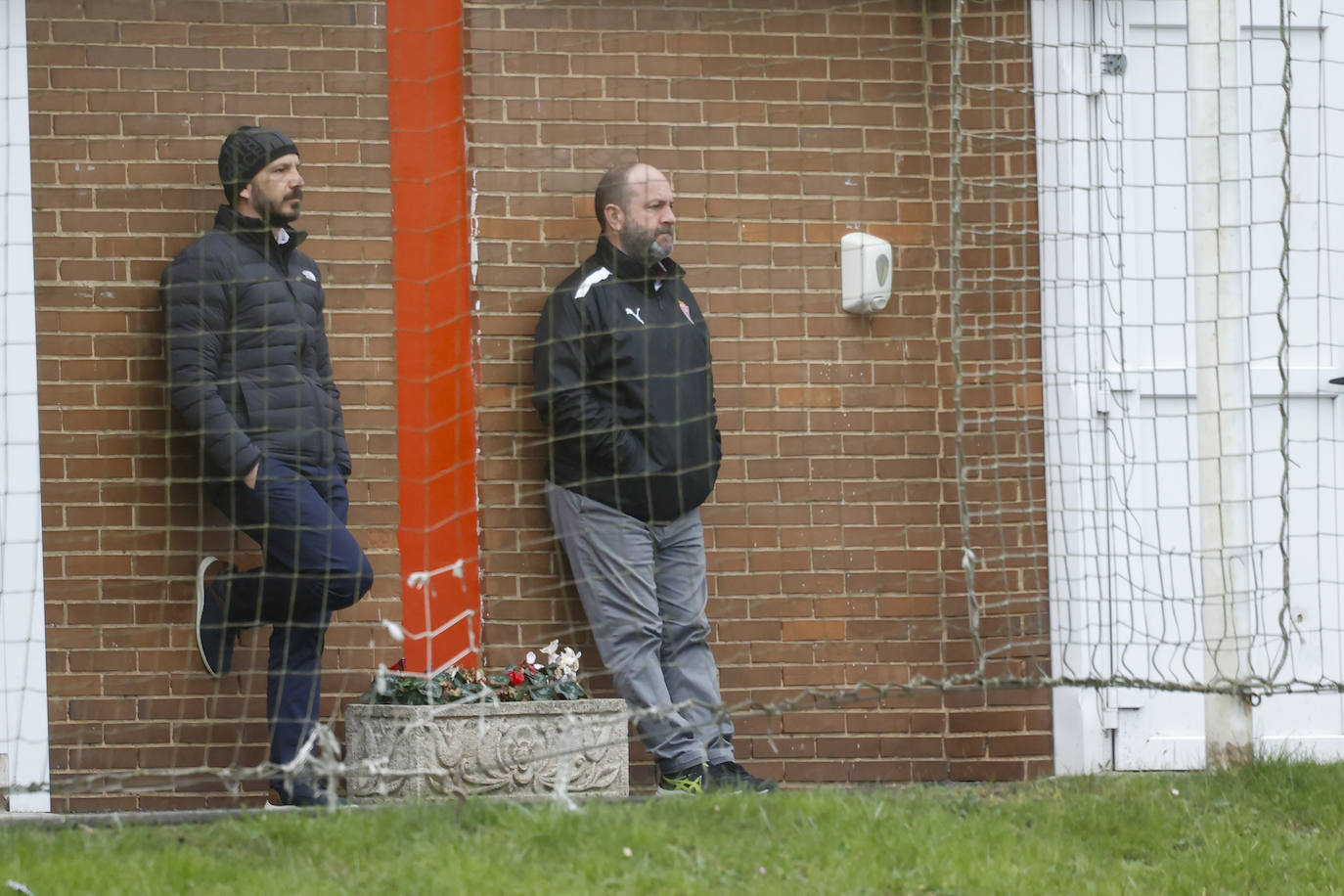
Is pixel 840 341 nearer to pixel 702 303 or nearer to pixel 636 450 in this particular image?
pixel 702 303

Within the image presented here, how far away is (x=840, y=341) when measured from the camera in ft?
21.0

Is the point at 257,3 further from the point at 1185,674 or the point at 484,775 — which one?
the point at 1185,674

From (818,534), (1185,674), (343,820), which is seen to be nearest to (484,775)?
(343,820)

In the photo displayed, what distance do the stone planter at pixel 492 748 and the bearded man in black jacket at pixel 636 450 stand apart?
1.10 feet

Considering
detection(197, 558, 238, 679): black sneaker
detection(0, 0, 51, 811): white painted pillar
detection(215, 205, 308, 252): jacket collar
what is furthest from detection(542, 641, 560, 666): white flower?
detection(0, 0, 51, 811): white painted pillar

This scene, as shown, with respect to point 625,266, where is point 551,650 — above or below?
below

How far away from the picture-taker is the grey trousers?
19.0ft

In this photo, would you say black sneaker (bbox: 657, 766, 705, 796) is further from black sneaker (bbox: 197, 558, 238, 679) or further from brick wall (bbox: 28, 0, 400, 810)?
black sneaker (bbox: 197, 558, 238, 679)

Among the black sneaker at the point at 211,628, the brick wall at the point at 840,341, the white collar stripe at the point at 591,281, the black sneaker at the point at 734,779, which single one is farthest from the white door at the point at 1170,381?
the black sneaker at the point at 211,628

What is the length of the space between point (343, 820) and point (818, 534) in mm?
2357

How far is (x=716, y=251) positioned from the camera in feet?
20.8

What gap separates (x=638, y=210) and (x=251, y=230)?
1.29 meters

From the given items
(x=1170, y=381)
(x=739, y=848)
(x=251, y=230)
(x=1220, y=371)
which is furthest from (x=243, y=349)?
(x=1170, y=381)

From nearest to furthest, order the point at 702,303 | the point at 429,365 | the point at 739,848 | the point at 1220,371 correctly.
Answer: the point at 739,848
the point at 1220,371
the point at 429,365
the point at 702,303
